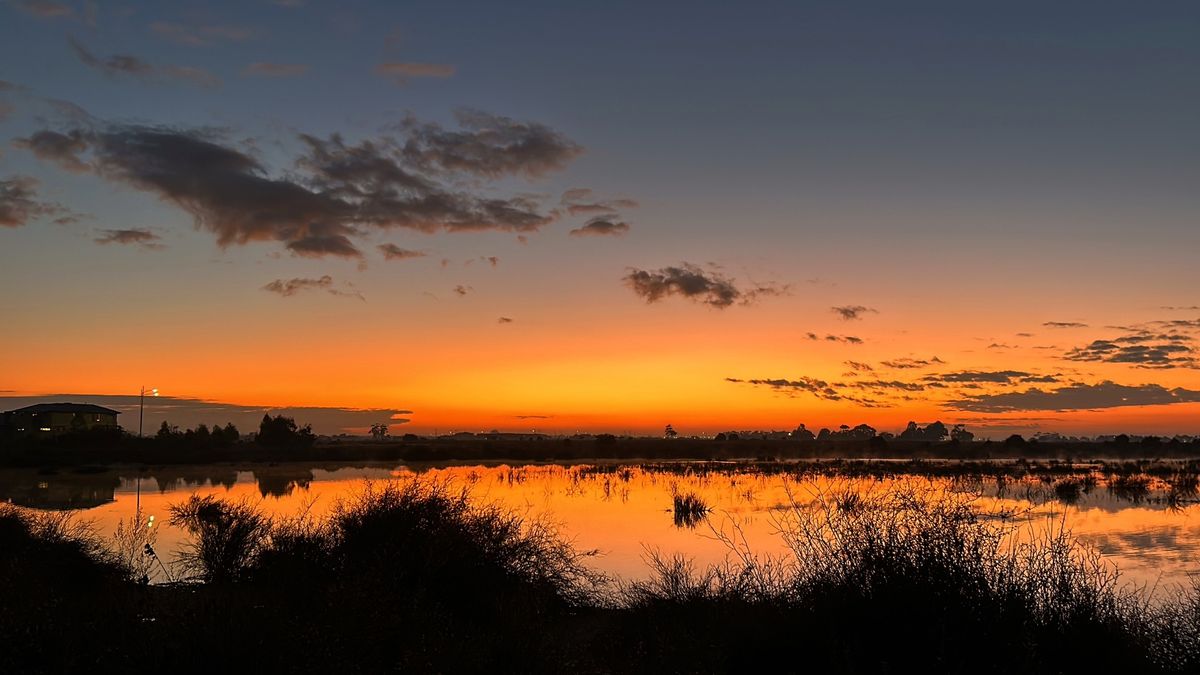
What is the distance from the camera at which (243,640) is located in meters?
6.42

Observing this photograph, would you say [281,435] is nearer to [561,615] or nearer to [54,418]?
[54,418]

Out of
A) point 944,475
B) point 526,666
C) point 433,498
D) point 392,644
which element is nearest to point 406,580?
point 433,498

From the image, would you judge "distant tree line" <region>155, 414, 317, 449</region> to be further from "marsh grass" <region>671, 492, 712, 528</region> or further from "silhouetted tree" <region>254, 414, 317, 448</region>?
"marsh grass" <region>671, 492, 712, 528</region>

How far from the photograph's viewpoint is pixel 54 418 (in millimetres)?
109188

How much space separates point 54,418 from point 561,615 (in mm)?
117939

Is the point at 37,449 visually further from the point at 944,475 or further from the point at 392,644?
the point at 392,644

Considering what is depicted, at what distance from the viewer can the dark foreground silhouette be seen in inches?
260

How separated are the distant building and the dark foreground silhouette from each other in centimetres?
10895

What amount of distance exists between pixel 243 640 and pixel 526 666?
2.44 metres

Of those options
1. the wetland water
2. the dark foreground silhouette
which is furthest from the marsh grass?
the dark foreground silhouette

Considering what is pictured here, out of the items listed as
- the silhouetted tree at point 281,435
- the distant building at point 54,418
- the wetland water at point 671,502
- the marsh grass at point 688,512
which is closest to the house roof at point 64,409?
the distant building at point 54,418

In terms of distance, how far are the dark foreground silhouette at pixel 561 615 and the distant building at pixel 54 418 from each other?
10895 cm

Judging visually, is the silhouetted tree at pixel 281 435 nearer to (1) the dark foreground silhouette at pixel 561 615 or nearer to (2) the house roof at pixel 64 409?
(2) the house roof at pixel 64 409

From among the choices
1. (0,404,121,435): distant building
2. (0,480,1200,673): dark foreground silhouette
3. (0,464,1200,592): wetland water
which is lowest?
(0,464,1200,592): wetland water
